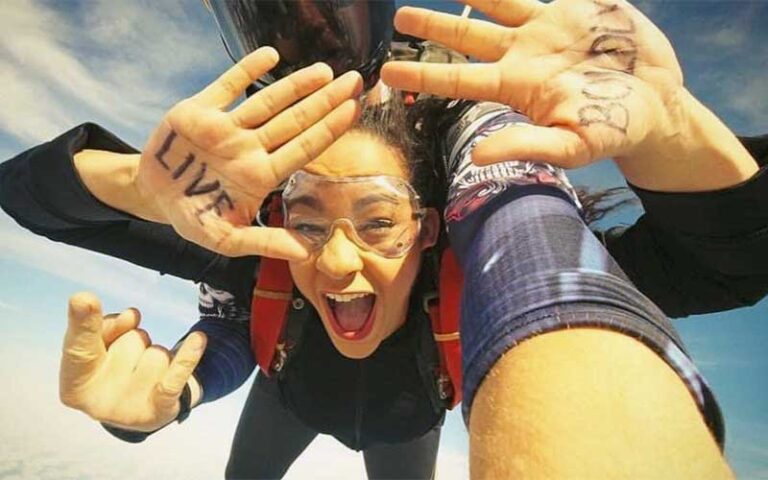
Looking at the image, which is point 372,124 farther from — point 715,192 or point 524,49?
point 715,192

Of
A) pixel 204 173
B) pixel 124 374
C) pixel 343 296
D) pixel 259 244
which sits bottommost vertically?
pixel 343 296

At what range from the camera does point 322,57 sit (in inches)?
32.1

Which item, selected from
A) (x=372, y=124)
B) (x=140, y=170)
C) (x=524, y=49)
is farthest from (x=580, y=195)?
(x=140, y=170)

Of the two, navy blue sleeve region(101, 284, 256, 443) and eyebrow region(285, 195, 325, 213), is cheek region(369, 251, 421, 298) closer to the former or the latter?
eyebrow region(285, 195, 325, 213)

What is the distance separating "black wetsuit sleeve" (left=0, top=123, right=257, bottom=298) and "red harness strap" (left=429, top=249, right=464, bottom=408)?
1.50ft

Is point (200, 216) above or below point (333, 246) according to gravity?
above

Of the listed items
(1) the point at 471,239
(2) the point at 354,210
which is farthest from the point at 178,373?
(1) the point at 471,239

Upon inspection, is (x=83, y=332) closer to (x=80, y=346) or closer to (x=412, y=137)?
(x=80, y=346)

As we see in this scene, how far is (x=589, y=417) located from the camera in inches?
17.7

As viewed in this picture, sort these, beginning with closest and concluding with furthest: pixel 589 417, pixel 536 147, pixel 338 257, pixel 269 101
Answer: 1. pixel 589 417
2. pixel 536 147
3. pixel 269 101
4. pixel 338 257

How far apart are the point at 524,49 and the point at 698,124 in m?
0.26

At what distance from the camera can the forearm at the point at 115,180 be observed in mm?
875

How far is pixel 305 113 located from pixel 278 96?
4 cm

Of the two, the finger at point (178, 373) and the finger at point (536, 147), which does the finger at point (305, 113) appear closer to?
the finger at point (536, 147)
